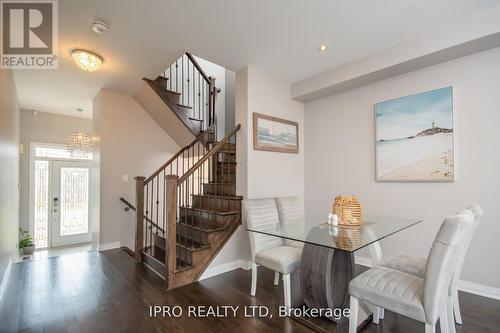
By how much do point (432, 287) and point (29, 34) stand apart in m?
4.10

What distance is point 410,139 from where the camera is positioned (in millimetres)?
2834

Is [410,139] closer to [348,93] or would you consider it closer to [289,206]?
[348,93]

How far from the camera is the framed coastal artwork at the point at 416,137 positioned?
2.60 meters

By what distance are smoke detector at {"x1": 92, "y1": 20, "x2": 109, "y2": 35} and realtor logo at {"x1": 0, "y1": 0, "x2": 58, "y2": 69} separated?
12.0 inches

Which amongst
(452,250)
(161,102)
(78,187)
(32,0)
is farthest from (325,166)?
(78,187)

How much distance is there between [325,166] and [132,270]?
3108 millimetres

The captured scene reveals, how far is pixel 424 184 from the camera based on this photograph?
2764 mm

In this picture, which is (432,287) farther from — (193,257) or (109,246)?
(109,246)

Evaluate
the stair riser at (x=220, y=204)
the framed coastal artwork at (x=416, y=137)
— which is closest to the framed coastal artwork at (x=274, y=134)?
the stair riser at (x=220, y=204)

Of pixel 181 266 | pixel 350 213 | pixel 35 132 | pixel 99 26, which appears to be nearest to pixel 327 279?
pixel 350 213

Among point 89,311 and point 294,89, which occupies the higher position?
point 294,89

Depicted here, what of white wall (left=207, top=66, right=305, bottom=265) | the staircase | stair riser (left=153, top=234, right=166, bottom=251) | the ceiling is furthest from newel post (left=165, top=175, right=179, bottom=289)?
the ceiling

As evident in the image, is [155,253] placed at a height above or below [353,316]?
below

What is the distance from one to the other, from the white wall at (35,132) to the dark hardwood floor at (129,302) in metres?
2.52
